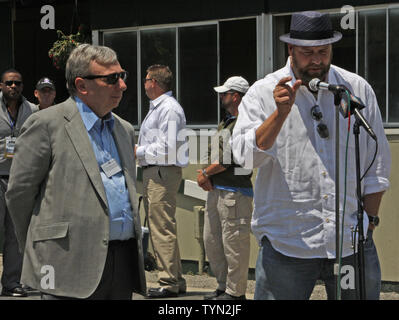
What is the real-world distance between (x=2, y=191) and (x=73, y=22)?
3.96 m

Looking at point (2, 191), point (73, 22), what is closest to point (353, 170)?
point (2, 191)

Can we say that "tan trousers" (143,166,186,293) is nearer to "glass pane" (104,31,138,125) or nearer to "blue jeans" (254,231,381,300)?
"glass pane" (104,31,138,125)

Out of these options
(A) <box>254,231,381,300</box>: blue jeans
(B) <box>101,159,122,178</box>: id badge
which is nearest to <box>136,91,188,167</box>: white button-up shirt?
(B) <box>101,159,122,178</box>: id badge

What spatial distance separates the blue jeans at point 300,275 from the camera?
4.22 m

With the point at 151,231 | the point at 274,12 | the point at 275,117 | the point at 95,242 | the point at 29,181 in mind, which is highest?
the point at 274,12

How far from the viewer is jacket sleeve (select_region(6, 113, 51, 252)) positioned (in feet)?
14.0

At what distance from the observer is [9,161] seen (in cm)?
884

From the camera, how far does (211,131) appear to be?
10211mm

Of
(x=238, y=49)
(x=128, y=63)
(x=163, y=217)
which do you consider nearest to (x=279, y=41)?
(x=238, y=49)

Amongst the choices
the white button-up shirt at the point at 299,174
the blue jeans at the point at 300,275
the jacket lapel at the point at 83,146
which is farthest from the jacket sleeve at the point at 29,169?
the blue jeans at the point at 300,275

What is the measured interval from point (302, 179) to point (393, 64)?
5.22m

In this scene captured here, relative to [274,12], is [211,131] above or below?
below

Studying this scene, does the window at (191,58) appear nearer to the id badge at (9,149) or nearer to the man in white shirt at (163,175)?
the man in white shirt at (163,175)
